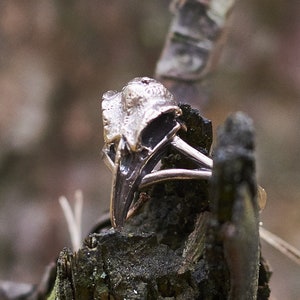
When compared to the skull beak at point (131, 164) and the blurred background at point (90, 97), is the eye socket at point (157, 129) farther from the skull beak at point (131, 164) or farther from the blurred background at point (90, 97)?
the blurred background at point (90, 97)

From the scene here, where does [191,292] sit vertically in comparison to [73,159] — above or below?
above

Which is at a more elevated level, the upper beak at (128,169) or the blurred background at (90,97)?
the upper beak at (128,169)

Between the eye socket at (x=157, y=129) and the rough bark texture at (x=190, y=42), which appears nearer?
the eye socket at (x=157, y=129)

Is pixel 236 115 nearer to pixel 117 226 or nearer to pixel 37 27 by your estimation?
pixel 117 226

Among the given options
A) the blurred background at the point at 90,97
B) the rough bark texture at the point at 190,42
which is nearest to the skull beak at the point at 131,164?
the rough bark texture at the point at 190,42

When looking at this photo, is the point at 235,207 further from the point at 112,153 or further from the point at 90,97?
the point at 90,97

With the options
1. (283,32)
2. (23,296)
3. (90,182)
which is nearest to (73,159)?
(90,182)

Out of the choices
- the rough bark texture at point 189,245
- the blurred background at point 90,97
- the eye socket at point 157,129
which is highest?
the eye socket at point 157,129
